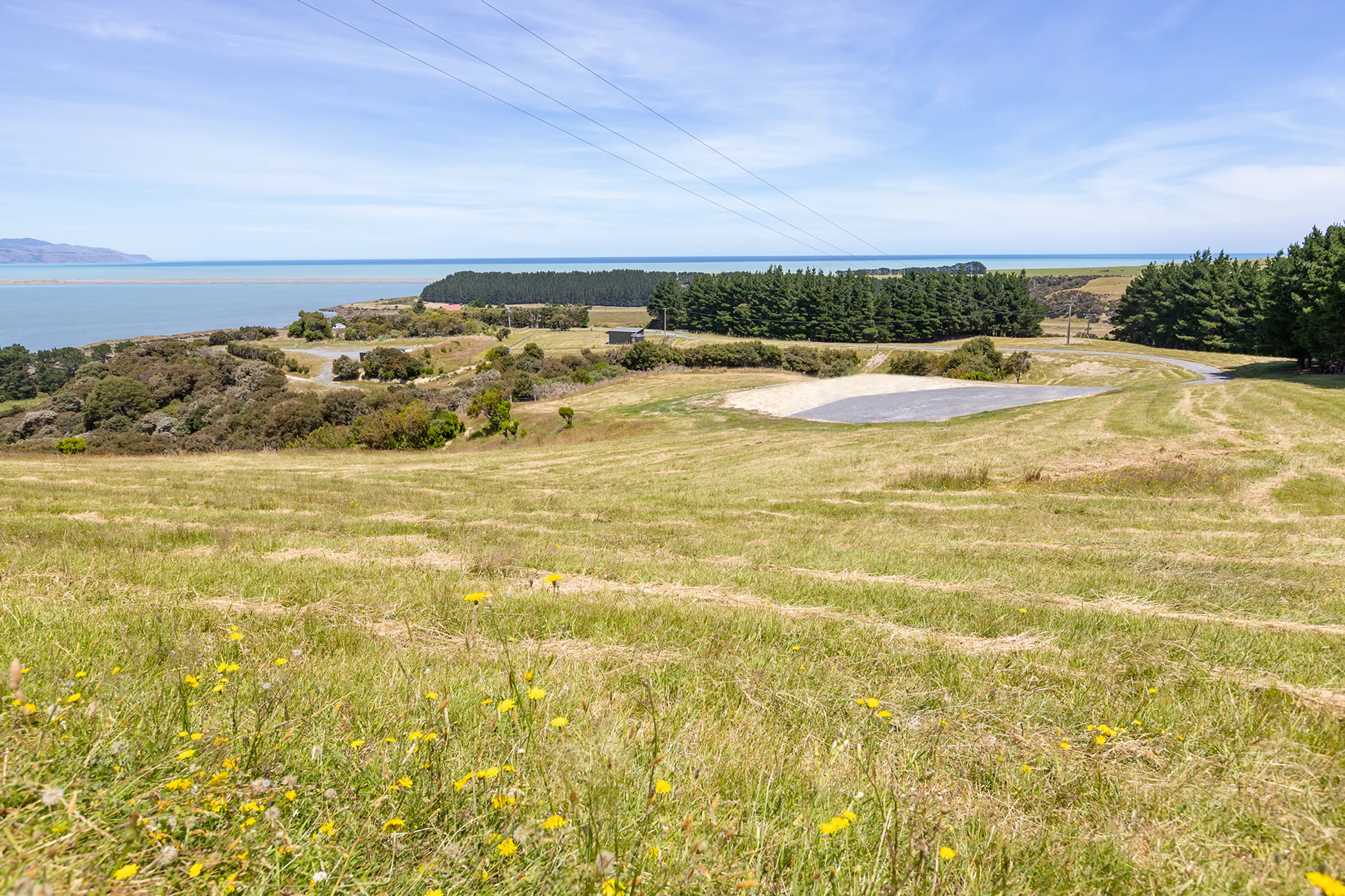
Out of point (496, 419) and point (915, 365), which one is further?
point (915, 365)

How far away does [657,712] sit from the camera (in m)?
3.89

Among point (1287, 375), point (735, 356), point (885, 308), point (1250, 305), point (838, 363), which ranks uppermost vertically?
point (885, 308)

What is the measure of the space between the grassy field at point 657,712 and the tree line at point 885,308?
102m

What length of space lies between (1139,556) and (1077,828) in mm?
10878

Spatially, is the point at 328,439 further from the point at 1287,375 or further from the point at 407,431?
the point at 1287,375

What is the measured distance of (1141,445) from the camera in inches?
935

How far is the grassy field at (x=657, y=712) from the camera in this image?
2395 millimetres

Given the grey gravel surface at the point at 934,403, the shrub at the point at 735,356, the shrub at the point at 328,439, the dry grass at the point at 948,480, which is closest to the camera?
the dry grass at the point at 948,480

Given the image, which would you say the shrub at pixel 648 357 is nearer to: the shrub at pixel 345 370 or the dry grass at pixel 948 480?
the shrub at pixel 345 370

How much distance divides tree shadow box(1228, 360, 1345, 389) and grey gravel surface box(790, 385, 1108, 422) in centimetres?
1029

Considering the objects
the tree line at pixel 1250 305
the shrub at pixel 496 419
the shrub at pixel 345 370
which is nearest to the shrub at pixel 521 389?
the shrub at pixel 496 419

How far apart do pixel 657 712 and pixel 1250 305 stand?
87016 mm

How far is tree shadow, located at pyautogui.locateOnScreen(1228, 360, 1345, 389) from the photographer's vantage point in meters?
35.4

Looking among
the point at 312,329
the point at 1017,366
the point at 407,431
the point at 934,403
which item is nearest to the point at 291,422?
the point at 407,431
